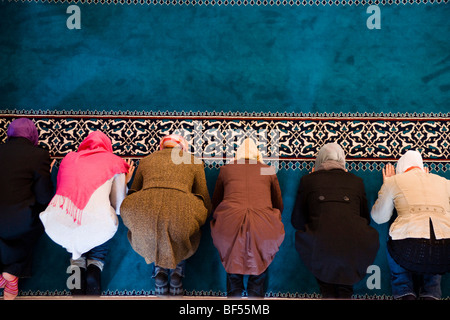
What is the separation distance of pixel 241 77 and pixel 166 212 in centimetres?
143

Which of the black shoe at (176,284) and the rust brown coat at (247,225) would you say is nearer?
the rust brown coat at (247,225)

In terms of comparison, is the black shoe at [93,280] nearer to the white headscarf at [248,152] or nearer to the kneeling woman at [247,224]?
the kneeling woman at [247,224]

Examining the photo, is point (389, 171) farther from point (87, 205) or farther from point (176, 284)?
point (87, 205)

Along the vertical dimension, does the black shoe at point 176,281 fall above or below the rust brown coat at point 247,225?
below

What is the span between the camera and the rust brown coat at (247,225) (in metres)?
2.17

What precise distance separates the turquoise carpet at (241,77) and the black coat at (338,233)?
0.48 meters

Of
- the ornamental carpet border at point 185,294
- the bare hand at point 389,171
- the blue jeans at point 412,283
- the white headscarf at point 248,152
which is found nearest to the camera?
the blue jeans at point 412,283

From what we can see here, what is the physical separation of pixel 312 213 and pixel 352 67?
1.43 m

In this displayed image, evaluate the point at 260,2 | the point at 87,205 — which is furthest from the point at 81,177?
the point at 260,2

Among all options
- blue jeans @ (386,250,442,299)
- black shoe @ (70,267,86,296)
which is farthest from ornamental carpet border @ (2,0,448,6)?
black shoe @ (70,267,86,296)

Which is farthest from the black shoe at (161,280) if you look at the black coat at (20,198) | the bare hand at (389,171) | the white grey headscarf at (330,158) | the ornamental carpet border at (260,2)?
the ornamental carpet border at (260,2)

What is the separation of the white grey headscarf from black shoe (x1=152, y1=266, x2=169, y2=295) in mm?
1298

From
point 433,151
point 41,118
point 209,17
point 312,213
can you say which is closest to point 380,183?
point 433,151

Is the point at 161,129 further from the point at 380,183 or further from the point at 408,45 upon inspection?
the point at 408,45
